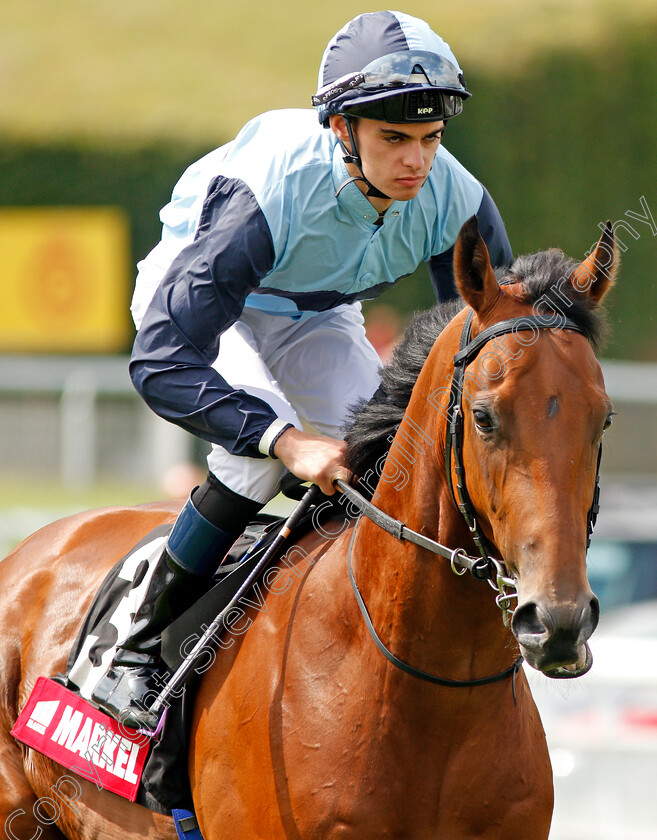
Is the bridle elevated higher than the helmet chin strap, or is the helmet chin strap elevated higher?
the helmet chin strap

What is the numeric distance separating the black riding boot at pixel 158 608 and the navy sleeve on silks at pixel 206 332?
1.00 feet

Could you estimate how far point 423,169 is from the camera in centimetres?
297

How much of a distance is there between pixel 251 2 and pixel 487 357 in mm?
24791

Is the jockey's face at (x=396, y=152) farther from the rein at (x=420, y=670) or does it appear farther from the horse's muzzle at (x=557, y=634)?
the horse's muzzle at (x=557, y=634)

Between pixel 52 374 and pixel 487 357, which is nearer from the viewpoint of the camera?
pixel 487 357

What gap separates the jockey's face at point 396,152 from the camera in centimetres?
294

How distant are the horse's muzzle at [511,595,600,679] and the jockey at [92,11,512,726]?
790 millimetres

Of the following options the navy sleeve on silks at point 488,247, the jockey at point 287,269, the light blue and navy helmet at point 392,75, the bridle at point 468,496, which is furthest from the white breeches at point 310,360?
the bridle at point 468,496

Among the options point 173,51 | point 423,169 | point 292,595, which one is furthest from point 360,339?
point 173,51

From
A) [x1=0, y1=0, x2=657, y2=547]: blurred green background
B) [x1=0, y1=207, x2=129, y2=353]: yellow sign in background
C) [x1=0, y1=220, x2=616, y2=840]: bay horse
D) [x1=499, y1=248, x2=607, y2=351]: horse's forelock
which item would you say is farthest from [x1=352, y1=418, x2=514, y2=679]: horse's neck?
[x1=0, y1=207, x2=129, y2=353]: yellow sign in background

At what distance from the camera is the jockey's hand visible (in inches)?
111

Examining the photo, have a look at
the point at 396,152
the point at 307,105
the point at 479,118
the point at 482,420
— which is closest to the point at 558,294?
the point at 482,420

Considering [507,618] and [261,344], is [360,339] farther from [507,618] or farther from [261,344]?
[507,618]

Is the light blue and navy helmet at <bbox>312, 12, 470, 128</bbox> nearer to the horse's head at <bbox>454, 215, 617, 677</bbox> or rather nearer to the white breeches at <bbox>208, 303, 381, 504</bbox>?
the horse's head at <bbox>454, 215, 617, 677</bbox>
